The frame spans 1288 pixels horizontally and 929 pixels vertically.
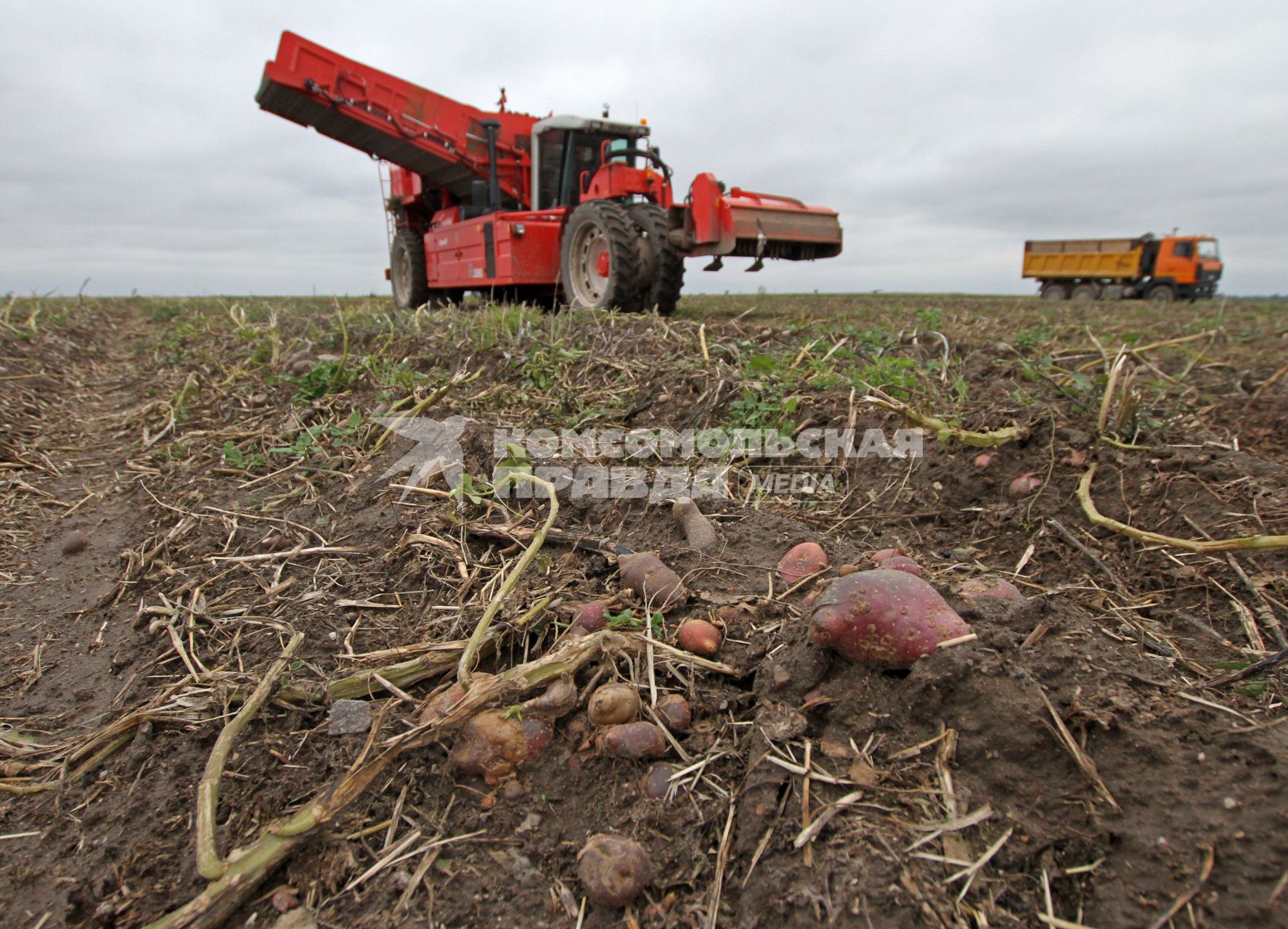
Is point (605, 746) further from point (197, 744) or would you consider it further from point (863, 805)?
point (197, 744)

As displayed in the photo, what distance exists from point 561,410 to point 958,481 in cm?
175

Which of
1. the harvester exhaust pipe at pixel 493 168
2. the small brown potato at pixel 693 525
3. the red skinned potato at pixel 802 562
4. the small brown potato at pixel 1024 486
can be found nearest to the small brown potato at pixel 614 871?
the red skinned potato at pixel 802 562

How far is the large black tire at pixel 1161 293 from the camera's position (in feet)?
55.6

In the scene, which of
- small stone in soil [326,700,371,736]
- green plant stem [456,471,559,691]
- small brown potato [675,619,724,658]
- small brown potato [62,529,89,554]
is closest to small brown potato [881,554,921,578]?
small brown potato [675,619,724,658]

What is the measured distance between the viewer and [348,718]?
148 centimetres

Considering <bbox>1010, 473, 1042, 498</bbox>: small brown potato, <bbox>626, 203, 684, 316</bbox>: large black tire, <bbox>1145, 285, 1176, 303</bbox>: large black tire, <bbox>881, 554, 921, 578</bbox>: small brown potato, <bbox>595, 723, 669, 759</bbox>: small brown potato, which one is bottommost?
<bbox>595, 723, 669, 759</bbox>: small brown potato

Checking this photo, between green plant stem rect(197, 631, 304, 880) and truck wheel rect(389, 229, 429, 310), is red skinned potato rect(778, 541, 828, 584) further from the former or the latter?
truck wheel rect(389, 229, 429, 310)

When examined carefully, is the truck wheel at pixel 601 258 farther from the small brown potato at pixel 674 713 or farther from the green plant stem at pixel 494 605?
the small brown potato at pixel 674 713

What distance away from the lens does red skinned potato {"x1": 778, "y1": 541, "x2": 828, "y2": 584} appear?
1.83 m

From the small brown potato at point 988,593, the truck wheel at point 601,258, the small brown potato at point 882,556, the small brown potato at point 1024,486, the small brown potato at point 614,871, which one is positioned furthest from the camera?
the truck wheel at point 601,258

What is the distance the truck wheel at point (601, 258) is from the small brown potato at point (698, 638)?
4.55 meters

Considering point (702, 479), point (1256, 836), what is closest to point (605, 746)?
point (1256, 836)

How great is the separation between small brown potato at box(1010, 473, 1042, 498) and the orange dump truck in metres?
17.8

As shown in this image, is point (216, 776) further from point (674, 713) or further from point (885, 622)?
point (885, 622)
